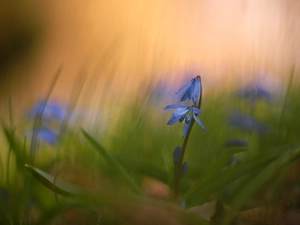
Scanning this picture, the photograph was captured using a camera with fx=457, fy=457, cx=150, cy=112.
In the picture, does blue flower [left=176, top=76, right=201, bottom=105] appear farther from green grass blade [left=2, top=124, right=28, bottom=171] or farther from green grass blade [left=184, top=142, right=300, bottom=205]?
green grass blade [left=2, top=124, right=28, bottom=171]

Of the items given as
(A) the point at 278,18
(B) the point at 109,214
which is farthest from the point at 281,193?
(A) the point at 278,18

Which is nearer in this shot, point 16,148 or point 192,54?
point 16,148

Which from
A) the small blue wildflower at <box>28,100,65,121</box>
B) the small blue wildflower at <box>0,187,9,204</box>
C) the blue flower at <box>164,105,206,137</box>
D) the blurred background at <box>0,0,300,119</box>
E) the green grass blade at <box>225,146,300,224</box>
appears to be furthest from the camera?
the small blue wildflower at <box>28,100,65,121</box>

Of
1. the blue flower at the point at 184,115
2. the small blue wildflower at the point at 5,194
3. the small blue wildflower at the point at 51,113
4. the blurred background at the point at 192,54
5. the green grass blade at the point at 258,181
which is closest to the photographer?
the green grass blade at the point at 258,181

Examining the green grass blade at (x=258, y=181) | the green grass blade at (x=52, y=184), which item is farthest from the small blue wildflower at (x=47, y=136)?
the green grass blade at (x=258, y=181)

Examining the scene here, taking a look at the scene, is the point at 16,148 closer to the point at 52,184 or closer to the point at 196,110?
the point at 52,184

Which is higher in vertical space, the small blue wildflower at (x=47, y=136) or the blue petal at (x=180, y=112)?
the blue petal at (x=180, y=112)

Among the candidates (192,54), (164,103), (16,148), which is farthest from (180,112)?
(192,54)

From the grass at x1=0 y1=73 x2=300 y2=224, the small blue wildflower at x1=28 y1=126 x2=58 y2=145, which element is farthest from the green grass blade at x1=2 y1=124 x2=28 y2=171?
the small blue wildflower at x1=28 y1=126 x2=58 y2=145

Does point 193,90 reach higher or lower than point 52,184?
higher

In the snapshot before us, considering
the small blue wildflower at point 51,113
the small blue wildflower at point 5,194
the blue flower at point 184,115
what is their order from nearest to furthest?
the blue flower at point 184,115
the small blue wildflower at point 5,194
the small blue wildflower at point 51,113

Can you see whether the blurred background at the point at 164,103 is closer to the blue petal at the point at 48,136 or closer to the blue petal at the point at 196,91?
the blue petal at the point at 48,136
